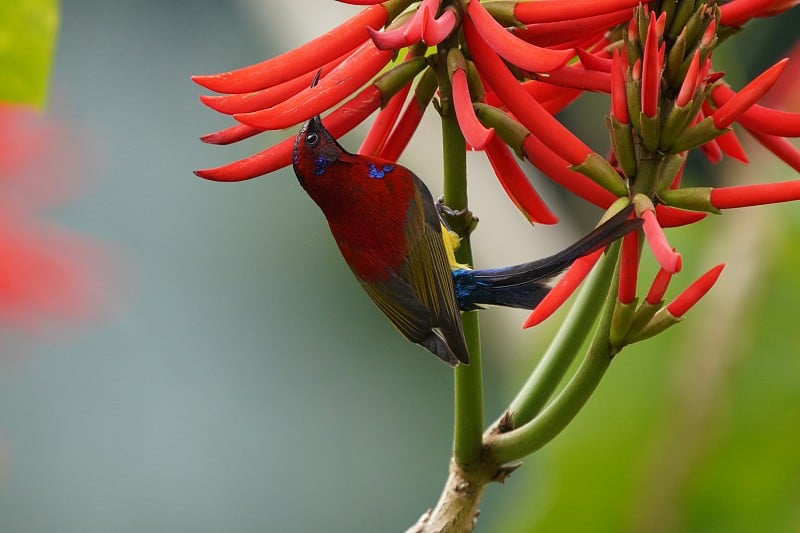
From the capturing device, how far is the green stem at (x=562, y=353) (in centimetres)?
73

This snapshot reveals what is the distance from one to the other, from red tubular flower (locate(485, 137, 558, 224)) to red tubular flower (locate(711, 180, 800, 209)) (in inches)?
4.6

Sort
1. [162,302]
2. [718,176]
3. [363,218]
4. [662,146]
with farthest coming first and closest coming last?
[162,302], [718,176], [363,218], [662,146]

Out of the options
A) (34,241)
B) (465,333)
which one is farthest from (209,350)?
(465,333)

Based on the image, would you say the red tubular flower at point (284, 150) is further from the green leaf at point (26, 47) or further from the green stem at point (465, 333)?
the green leaf at point (26, 47)

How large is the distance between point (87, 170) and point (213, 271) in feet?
1.37

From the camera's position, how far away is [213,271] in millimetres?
2646

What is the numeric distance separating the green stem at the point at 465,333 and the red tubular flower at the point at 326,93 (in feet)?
0.16

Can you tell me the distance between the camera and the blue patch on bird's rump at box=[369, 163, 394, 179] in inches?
28.9

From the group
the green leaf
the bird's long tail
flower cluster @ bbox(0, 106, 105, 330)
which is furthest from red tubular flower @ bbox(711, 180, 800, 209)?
flower cluster @ bbox(0, 106, 105, 330)

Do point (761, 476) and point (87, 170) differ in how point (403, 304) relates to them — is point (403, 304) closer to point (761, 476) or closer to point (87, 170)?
point (761, 476)

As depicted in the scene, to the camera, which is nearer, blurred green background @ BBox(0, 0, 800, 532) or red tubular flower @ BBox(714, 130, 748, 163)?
red tubular flower @ BBox(714, 130, 748, 163)

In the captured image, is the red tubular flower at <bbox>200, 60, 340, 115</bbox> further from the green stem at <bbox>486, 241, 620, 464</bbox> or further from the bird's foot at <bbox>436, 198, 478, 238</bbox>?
the green stem at <bbox>486, 241, 620, 464</bbox>

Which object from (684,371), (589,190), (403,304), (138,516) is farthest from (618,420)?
(138,516)

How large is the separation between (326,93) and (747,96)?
0.23 m
